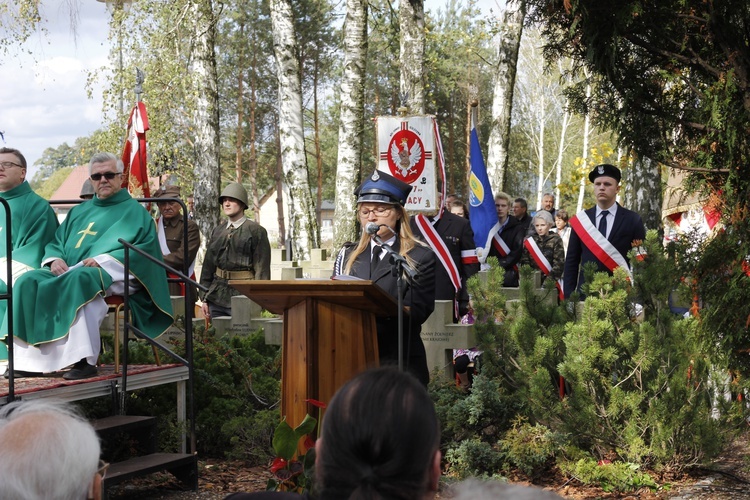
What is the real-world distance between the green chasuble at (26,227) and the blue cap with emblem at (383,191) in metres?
2.59

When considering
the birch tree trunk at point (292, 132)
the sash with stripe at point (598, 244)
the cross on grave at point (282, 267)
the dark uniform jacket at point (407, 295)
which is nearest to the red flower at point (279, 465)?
the dark uniform jacket at point (407, 295)

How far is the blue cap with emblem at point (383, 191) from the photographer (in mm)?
6105

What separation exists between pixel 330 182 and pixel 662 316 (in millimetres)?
54265

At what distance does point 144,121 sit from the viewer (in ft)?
41.7

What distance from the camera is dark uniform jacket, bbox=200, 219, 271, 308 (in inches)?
407

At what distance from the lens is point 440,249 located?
998cm

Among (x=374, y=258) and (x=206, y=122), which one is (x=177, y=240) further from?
(x=206, y=122)

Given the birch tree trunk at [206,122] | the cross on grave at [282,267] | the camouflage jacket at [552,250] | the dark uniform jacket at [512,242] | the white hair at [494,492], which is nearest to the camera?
the white hair at [494,492]

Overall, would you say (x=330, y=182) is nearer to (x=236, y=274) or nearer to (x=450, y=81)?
(x=450, y=81)

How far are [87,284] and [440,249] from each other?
4053 mm

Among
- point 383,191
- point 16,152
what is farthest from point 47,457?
point 16,152

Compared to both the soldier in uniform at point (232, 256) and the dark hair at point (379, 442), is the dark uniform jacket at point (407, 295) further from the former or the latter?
the soldier in uniform at point (232, 256)

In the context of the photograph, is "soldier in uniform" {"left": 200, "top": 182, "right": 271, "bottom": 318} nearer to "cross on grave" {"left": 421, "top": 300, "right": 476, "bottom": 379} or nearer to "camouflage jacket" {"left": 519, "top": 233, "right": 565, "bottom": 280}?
"cross on grave" {"left": 421, "top": 300, "right": 476, "bottom": 379}

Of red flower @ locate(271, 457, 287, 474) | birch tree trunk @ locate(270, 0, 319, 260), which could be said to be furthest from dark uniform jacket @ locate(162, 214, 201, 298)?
birch tree trunk @ locate(270, 0, 319, 260)
